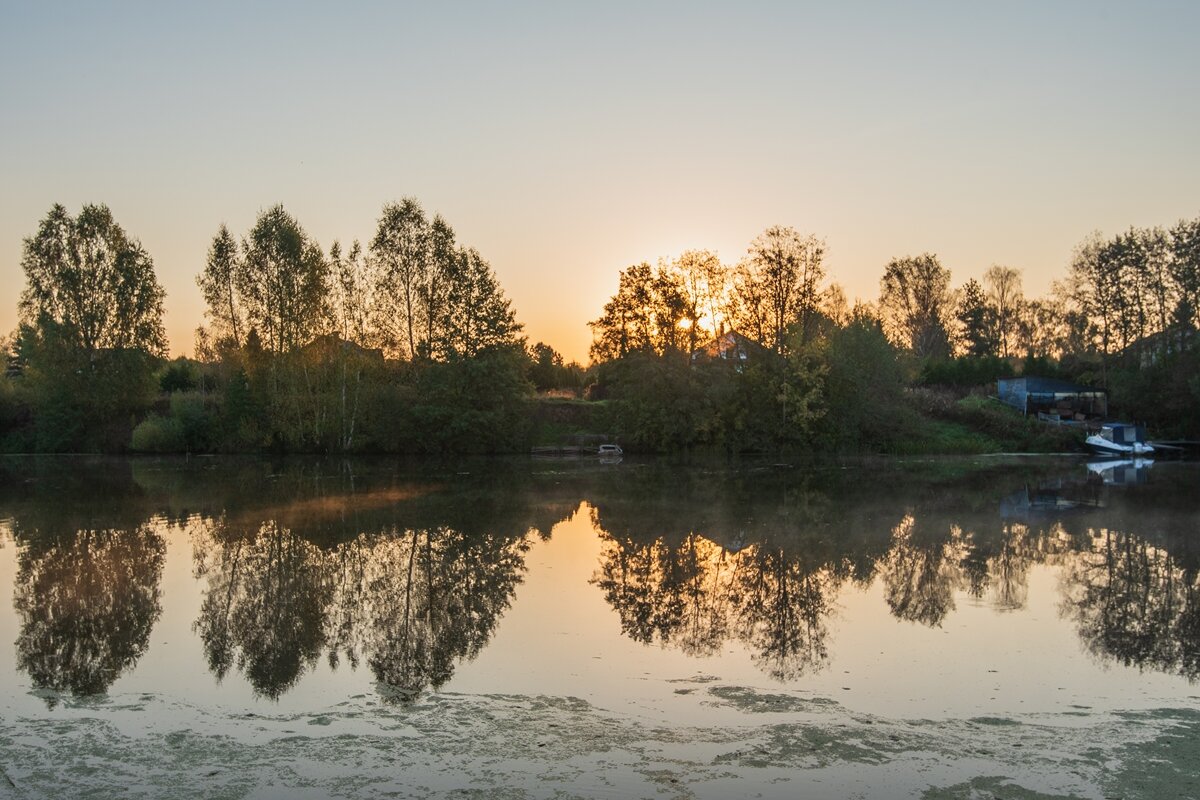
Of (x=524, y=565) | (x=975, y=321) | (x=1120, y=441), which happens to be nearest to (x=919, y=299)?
(x=975, y=321)

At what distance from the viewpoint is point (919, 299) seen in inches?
3570

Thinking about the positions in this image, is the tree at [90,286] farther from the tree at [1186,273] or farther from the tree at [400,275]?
the tree at [1186,273]

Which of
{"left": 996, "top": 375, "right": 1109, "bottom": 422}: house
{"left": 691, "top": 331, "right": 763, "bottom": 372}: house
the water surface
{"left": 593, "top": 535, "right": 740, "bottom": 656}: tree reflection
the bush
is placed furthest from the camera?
{"left": 996, "top": 375, "right": 1109, "bottom": 422}: house

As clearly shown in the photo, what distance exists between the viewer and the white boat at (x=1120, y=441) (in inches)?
2042

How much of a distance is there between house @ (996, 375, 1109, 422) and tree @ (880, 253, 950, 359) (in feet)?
86.6

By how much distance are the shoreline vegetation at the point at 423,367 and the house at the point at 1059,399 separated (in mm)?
2412

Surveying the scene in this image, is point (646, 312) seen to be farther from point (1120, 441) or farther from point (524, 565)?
point (524, 565)

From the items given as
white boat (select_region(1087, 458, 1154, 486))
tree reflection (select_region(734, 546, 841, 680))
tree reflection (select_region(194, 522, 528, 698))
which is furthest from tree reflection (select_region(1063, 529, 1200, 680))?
white boat (select_region(1087, 458, 1154, 486))

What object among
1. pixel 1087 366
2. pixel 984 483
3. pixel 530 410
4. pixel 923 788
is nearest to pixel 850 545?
pixel 923 788

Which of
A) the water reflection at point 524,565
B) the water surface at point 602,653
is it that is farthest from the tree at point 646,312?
the water surface at point 602,653

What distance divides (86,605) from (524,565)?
7.12 metres

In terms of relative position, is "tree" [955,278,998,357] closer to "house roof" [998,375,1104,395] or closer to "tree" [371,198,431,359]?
"house roof" [998,375,1104,395]

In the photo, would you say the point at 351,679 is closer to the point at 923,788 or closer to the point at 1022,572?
the point at 923,788

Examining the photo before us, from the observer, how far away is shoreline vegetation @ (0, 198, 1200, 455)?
5450cm
